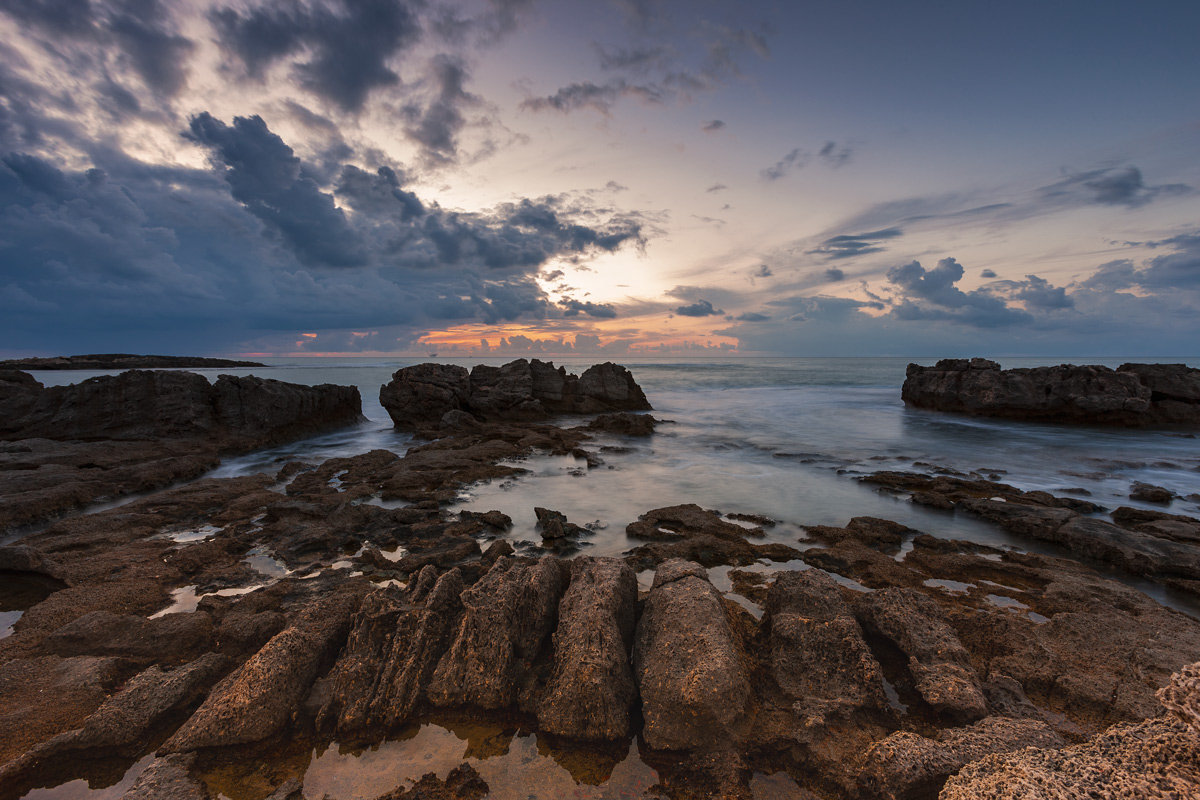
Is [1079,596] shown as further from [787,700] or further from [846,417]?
[846,417]

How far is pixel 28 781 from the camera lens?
3.27 meters

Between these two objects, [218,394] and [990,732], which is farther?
[218,394]

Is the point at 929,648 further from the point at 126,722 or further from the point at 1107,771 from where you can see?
the point at 126,722

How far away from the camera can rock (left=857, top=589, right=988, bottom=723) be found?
3.71m

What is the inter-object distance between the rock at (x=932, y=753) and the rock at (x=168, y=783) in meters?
4.57

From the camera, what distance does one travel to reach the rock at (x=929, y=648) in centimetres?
371

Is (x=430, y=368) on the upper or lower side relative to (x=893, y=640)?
upper

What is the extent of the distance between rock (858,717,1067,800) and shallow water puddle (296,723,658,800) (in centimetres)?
152

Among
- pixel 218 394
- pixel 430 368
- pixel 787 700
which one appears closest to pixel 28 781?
pixel 787 700

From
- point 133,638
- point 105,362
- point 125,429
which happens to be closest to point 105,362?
point 105,362

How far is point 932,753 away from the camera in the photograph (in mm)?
3072

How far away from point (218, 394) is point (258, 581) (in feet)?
44.4

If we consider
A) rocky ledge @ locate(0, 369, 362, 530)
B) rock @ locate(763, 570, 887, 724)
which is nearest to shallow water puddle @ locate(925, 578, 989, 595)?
rock @ locate(763, 570, 887, 724)

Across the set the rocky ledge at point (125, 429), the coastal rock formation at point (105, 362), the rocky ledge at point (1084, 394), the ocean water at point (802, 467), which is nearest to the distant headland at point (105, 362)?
the coastal rock formation at point (105, 362)
